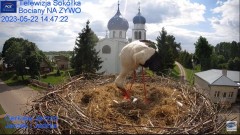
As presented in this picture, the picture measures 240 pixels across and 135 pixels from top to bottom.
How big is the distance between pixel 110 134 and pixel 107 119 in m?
0.38

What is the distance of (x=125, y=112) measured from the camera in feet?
8.41

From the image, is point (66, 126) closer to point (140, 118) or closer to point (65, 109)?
point (65, 109)

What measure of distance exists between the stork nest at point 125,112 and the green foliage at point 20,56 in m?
2.71

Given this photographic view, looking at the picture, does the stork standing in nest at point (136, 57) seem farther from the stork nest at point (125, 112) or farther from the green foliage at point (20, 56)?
the green foliage at point (20, 56)

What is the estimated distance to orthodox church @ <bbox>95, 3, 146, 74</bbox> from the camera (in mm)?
13828

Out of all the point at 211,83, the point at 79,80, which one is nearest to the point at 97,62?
the point at 211,83

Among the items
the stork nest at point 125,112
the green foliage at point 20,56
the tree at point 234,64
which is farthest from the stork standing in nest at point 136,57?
the tree at point 234,64

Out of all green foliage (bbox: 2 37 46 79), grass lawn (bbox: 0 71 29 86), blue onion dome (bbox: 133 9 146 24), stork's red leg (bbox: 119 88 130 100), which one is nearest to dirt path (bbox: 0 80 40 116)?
grass lawn (bbox: 0 71 29 86)

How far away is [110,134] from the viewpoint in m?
2.01

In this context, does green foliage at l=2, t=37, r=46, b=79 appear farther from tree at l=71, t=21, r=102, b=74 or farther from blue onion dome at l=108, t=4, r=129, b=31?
blue onion dome at l=108, t=4, r=129, b=31

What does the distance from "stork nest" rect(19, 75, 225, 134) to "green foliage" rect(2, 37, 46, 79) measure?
271 cm

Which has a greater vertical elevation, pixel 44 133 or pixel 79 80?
pixel 79 80

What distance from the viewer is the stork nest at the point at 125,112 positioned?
2104mm

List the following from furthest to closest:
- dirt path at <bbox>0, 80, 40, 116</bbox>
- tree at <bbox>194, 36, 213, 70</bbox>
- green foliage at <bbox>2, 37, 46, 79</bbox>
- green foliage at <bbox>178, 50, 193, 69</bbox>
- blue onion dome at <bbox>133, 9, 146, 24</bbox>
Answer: green foliage at <bbox>178, 50, 193, 69</bbox> → tree at <bbox>194, 36, 213, 70</bbox> → blue onion dome at <bbox>133, 9, 146, 24</bbox> → green foliage at <bbox>2, 37, 46, 79</bbox> → dirt path at <bbox>0, 80, 40, 116</bbox>
